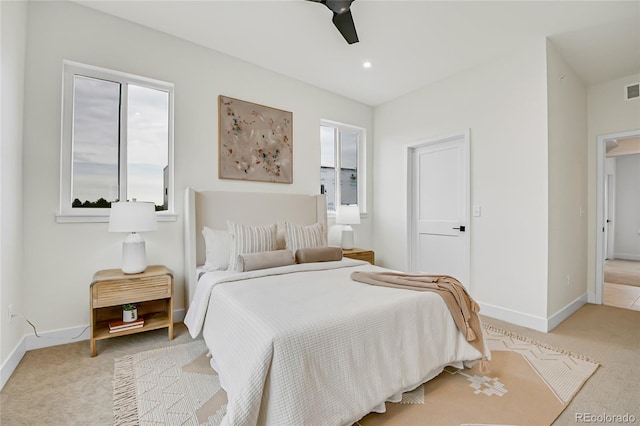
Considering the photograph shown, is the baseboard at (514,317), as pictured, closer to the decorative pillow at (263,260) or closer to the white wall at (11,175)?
the decorative pillow at (263,260)

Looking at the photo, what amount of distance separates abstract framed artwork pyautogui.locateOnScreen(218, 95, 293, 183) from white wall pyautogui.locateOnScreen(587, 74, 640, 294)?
395cm

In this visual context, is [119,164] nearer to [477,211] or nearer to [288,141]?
[288,141]

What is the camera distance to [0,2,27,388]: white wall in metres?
1.93

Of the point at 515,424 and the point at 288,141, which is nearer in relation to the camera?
the point at 515,424

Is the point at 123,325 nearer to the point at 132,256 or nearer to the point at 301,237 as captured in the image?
the point at 132,256

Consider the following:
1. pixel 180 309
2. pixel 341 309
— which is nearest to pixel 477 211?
pixel 341 309

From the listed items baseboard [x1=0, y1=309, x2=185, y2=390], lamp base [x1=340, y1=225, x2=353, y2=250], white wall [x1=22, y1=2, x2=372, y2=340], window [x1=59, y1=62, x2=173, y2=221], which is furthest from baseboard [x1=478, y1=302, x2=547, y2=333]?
baseboard [x1=0, y1=309, x2=185, y2=390]

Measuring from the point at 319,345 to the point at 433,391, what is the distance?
3.25ft

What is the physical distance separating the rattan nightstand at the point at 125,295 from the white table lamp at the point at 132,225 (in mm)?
95

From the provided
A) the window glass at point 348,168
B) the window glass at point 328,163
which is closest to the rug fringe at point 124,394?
the window glass at point 328,163

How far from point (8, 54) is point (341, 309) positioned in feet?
9.08

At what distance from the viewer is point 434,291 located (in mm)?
2004

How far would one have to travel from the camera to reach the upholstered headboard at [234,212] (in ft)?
9.57

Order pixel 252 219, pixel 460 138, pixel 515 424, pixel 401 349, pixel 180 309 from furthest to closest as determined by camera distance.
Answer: pixel 460 138, pixel 252 219, pixel 180 309, pixel 401 349, pixel 515 424
